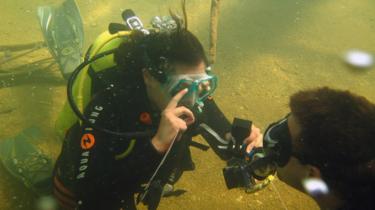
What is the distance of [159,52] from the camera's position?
253 centimetres

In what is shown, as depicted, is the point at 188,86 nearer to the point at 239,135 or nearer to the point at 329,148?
the point at 239,135

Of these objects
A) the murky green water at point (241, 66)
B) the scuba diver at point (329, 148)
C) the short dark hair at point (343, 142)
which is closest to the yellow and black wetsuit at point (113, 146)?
the scuba diver at point (329, 148)

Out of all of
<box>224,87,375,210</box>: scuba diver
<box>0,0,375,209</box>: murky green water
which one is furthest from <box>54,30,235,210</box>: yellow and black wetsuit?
<box>0,0,375,209</box>: murky green water

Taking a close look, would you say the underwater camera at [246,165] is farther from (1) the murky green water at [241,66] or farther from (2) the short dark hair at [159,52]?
(1) the murky green water at [241,66]

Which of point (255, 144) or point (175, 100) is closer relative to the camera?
point (175, 100)

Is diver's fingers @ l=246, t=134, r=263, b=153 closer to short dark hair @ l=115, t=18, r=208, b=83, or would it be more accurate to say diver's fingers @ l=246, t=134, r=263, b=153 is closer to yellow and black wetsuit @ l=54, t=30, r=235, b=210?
yellow and black wetsuit @ l=54, t=30, r=235, b=210

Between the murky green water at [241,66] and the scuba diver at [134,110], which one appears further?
the murky green water at [241,66]

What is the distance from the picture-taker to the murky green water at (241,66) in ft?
13.8

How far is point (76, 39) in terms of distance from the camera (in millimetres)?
6008

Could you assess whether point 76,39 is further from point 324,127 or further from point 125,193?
point 324,127

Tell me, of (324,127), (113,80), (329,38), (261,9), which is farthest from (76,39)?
(329,38)

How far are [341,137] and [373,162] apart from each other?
208mm

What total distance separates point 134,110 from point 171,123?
1.80ft

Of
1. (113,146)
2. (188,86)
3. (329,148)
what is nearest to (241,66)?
(188,86)
